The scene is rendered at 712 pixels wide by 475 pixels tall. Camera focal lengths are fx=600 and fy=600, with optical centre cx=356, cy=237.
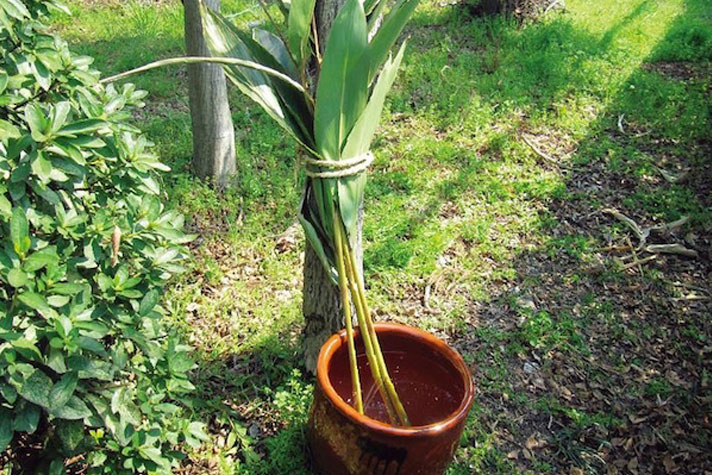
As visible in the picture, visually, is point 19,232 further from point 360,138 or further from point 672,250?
point 672,250

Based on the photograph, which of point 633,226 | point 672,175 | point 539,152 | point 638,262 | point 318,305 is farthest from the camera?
point 539,152

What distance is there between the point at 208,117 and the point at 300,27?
6.21 feet

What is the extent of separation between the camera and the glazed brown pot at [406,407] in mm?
1899

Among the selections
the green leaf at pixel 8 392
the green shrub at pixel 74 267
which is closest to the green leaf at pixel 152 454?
the green shrub at pixel 74 267

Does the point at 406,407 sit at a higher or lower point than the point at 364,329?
lower

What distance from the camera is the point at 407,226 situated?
11.9ft

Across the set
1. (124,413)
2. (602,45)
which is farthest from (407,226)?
(602,45)

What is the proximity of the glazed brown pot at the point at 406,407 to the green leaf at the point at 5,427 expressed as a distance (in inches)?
36.8

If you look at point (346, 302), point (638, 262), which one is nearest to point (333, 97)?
point (346, 302)

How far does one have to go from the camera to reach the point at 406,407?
2311 millimetres

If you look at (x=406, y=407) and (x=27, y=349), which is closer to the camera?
(x=27, y=349)

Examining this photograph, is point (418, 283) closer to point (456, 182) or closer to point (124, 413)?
point (456, 182)

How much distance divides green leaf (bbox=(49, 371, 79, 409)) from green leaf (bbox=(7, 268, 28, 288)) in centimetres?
26

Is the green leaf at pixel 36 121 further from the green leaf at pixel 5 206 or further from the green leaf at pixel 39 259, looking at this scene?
the green leaf at pixel 39 259
